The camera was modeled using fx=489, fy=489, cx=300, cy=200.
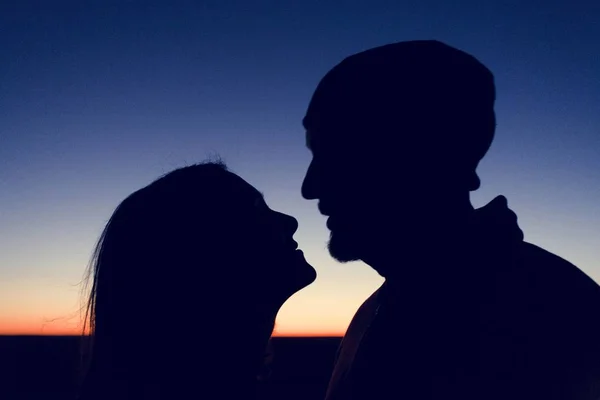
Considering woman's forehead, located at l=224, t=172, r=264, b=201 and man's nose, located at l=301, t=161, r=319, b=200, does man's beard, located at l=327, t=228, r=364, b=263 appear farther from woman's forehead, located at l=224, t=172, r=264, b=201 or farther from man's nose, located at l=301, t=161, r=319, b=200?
woman's forehead, located at l=224, t=172, r=264, b=201

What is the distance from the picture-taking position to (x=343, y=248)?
117 inches

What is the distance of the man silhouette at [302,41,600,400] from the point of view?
1.97 m

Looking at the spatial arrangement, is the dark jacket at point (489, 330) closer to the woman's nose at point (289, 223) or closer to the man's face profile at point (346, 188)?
the man's face profile at point (346, 188)

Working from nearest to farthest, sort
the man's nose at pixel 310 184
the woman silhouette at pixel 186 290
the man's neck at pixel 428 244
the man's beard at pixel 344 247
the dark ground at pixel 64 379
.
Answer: the man's neck at pixel 428 244, the woman silhouette at pixel 186 290, the man's beard at pixel 344 247, the man's nose at pixel 310 184, the dark ground at pixel 64 379

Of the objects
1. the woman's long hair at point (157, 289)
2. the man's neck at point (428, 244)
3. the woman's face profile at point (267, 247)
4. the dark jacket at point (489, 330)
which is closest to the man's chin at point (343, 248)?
the woman's face profile at point (267, 247)

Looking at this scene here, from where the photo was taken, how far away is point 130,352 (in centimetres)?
249

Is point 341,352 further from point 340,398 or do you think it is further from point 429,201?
point 429,201

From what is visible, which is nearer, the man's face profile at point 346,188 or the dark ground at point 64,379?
the man's face profile at point 346,188

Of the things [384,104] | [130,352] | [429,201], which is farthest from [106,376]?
[384,104]

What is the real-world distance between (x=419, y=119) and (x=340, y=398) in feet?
4.85

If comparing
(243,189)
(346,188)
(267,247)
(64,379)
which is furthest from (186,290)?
(64,379)

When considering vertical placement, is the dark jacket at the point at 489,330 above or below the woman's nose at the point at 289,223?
below

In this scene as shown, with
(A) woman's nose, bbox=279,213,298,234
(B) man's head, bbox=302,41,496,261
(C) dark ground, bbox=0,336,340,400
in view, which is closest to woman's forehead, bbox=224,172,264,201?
(A) woman's nose, bbox=279,213,298,234

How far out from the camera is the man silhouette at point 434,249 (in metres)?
1.97
